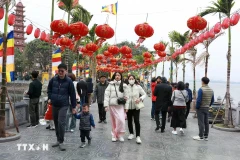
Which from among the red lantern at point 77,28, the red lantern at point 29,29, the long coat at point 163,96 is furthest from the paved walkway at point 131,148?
the red lantern at point 29,29

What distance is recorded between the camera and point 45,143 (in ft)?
21.2

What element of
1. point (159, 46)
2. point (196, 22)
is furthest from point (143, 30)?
point (159, 46)

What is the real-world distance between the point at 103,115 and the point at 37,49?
44140mm

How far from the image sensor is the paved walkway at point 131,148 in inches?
216

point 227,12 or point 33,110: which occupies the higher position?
point 227,12

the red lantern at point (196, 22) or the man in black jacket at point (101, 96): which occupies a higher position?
the red lantern at point (196, 22)

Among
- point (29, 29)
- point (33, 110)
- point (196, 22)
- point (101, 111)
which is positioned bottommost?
point (101, 111)

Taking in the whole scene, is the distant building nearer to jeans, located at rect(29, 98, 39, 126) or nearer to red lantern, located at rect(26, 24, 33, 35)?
red lantern, located at rect(26, 24, 33, 35)

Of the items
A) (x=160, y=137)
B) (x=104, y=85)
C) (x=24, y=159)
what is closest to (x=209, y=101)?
(x=160, y=137)

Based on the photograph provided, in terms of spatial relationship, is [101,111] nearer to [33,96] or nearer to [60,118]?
[33,96]

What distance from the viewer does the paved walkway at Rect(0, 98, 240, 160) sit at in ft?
18.0

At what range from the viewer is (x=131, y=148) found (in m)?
6.22

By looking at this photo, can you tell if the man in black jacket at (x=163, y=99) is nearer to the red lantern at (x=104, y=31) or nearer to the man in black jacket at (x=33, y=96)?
the red lantern at (x=104, y=31)

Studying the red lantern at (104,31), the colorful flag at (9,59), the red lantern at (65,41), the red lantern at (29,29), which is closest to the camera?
the colorful flag at (9,59)
